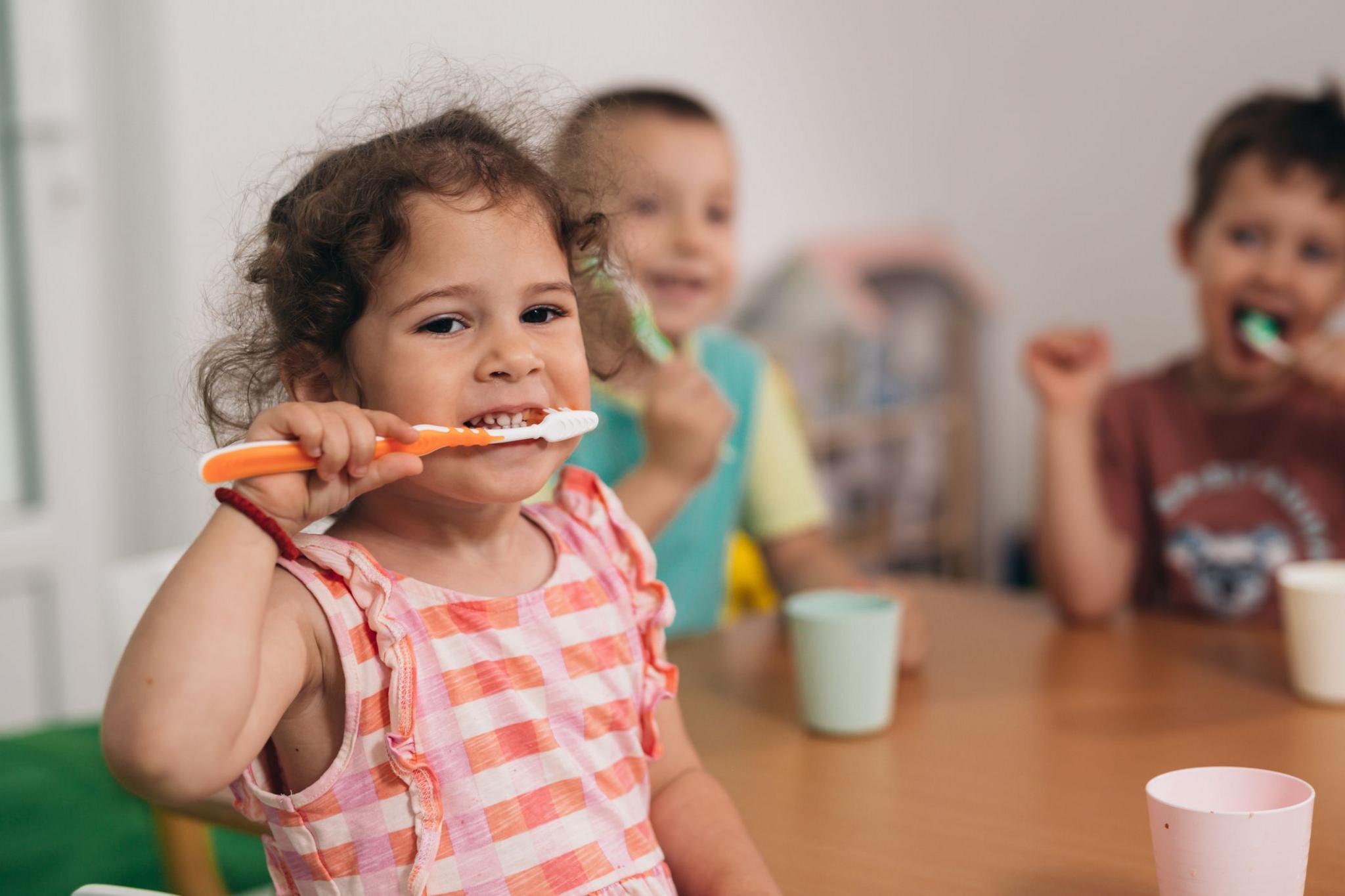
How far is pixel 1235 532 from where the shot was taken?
53.3 inches

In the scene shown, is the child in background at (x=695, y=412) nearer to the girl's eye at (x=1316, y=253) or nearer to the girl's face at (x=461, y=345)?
the girl's face at (x=461, y=345)

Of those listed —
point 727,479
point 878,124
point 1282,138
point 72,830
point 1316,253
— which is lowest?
point 72,830

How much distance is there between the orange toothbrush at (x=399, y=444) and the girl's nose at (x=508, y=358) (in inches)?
1.1

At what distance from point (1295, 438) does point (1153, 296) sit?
5.84 ft

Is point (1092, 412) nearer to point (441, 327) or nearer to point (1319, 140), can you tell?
point (1319, 140)

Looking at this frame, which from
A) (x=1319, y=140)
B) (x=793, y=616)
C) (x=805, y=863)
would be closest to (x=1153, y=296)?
(x=1319, y=140)

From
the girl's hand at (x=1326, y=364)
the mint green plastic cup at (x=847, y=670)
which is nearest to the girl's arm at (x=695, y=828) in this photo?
the mint green plastic cup at (x=847, y=670)

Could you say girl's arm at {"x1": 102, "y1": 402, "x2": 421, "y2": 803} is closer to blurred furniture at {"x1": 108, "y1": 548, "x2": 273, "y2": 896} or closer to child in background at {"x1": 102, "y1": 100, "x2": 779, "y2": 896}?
child in background at {"x1": 102, "y1": 100, "x2": 779, "y2": 896}

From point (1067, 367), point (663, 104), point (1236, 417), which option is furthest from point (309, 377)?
point (1236, 417)

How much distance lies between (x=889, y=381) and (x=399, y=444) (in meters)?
2.33

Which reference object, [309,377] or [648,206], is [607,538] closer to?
[309,377]

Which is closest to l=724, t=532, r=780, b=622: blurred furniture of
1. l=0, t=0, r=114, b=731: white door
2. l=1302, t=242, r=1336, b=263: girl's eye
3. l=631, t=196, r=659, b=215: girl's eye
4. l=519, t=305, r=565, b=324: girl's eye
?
l=631, t=196, r=659, b=215: girl's eye

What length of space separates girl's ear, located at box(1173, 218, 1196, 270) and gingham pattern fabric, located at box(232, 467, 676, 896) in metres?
1.01

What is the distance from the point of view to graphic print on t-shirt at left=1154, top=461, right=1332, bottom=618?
1.33 meters
